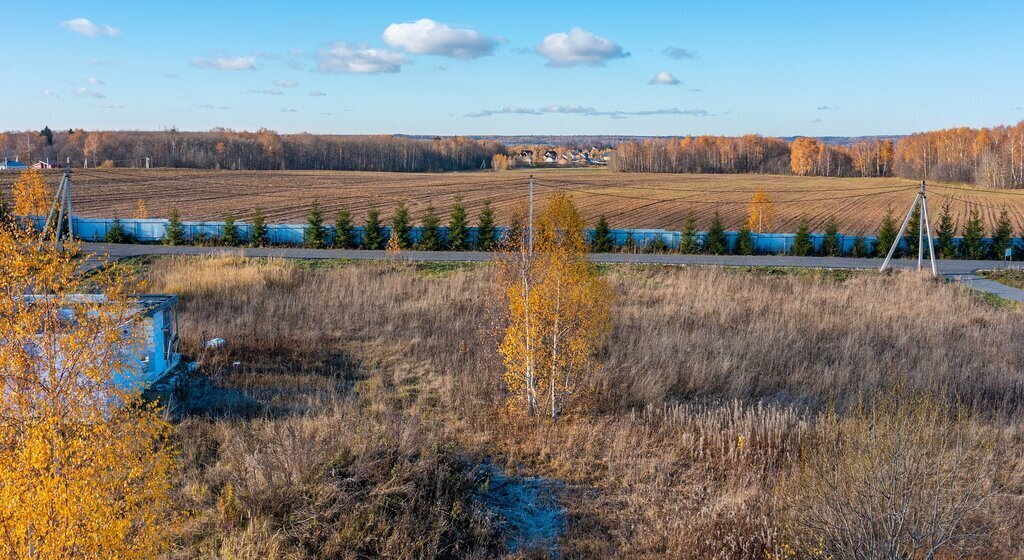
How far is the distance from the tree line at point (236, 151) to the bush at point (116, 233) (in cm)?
5854

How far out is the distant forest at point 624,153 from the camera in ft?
289

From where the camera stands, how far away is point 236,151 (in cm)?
10112

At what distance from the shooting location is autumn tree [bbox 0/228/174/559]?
5477 mm

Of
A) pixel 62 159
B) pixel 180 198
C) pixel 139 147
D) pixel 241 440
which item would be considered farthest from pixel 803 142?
pixel 241 440

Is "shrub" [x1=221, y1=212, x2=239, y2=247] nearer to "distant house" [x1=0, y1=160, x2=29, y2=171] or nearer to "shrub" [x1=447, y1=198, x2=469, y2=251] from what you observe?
"shrub" [x1=447, y1=198, x2=469, y2=251]

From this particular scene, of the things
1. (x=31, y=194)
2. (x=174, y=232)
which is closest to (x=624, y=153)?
(x=174, y=232)

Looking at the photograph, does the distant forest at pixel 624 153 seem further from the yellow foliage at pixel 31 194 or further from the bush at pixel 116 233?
the yellow foliage at pixel 31 194

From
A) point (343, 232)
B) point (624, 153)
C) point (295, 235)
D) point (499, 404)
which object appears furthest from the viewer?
point (624, 153)

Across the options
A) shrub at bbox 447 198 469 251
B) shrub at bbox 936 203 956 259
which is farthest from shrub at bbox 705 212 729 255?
shrub at bbox 447 198 469 251

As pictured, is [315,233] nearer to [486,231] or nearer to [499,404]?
[486,231]

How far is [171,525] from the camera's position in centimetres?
874

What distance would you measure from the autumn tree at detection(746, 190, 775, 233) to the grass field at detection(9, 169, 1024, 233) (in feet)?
10.9

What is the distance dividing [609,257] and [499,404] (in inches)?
725

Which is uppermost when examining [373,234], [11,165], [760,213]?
[11,165]
